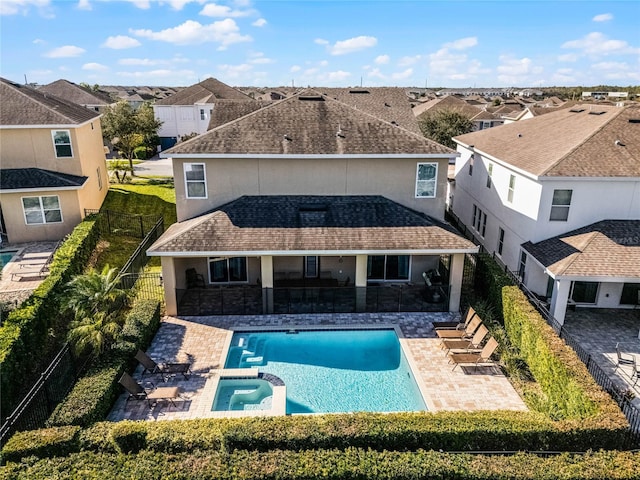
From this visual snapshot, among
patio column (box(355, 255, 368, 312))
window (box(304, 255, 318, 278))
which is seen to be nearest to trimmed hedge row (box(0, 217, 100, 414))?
window (box(304, 255, 318, 278))

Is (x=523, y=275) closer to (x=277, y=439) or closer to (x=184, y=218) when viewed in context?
(x=277, y=439)

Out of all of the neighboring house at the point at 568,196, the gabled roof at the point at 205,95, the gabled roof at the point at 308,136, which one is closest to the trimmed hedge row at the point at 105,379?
the gabled roof at the point at 308,136

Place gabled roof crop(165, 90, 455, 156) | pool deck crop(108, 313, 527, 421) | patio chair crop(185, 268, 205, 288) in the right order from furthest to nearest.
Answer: patio chair crop(185, 268, 205, 288), gabled roof crop(165, 90, 455, 156), pool deck crop(108, 313, 527, 421)

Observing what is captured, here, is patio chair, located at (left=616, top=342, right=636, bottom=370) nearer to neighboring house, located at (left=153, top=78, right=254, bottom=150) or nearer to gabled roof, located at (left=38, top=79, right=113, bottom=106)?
neighboring house, located at (left=153, top=78, right=254, bottom=150)

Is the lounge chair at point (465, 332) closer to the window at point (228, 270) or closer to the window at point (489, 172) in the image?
the window at point (228, 270)

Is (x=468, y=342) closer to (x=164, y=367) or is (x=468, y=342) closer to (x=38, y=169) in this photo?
(x=164, y=367)

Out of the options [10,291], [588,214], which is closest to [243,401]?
[10,291]

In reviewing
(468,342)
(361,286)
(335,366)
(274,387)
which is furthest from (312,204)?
(468,342)
